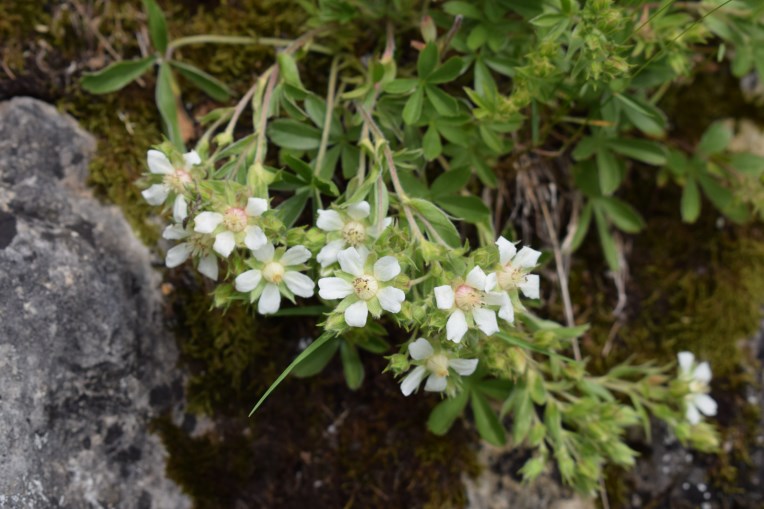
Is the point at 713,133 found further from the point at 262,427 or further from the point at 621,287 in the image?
the point at 262,427

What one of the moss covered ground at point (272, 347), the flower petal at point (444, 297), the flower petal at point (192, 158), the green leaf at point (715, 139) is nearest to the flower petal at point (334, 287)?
the flower petal at point (444, 297)

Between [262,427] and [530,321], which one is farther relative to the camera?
[262,427]

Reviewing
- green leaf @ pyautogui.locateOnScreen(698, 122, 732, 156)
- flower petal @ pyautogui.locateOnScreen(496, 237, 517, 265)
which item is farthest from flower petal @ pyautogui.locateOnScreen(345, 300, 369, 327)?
green leaf @ pyautogui.locateOnScreen(698, 122, 732, 156)

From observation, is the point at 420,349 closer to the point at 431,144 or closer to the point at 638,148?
the point at 431,144

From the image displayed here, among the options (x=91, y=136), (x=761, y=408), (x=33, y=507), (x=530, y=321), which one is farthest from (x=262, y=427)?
(x=761, y=408)

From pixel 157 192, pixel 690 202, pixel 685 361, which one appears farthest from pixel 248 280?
pixel 690 202

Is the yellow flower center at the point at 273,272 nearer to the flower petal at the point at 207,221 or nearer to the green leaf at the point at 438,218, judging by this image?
the flower petal at the point at 207,221
